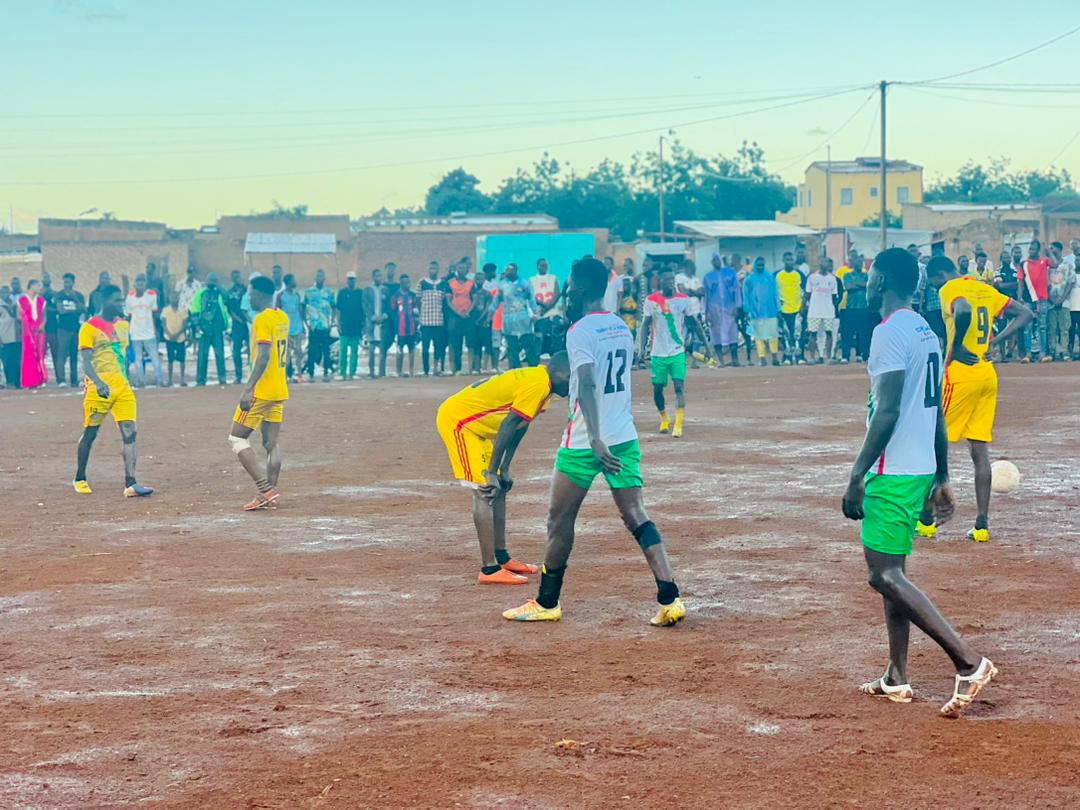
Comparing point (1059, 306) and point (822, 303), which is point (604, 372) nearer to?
point (822, 303)

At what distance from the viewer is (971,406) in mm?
10047

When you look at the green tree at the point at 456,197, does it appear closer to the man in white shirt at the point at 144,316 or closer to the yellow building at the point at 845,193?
the yellow building at the point at 845,193

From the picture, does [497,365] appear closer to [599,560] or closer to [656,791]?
[599,560]

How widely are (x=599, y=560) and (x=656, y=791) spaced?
4.59 meters

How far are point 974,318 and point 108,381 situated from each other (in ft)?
26.0

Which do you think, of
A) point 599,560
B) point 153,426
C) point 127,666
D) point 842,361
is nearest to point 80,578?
point 127,666

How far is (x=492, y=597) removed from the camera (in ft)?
28.4

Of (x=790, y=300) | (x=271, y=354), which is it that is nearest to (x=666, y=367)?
(x=271, y=354)

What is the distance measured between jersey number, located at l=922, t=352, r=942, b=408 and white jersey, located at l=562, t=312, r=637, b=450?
1.97 meters

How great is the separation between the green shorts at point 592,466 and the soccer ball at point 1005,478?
420cm

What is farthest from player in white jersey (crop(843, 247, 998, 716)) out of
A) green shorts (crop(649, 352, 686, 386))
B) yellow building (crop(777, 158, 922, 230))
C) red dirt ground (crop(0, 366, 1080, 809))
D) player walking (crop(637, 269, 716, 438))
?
yellow building (crop(777, 158, 922, 230))

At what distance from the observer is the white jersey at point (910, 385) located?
6145 millimetres

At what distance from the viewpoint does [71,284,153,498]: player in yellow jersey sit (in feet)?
43.2

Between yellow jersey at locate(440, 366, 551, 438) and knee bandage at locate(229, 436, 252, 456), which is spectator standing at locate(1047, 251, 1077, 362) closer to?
knee bandage at locate(229, 436, 252, 456)
